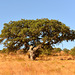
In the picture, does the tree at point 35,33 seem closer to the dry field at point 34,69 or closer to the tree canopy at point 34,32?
the tree canopy at point 34,32

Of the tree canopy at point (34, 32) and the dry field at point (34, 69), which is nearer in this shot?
the dry field at point (34, 69)

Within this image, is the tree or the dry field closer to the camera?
the dry field

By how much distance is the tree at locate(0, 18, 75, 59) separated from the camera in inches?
983

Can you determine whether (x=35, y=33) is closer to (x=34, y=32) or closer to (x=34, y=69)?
(x=34, y=32)

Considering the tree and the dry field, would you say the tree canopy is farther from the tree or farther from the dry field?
the dry field

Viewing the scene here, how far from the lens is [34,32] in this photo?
80.0 feet

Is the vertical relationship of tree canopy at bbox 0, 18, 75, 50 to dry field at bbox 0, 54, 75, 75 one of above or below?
above

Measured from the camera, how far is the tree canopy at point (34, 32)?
24953mm

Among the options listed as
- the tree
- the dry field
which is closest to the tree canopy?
the tree

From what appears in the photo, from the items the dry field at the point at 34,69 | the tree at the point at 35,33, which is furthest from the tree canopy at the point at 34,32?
the dry field at the point at 34,69

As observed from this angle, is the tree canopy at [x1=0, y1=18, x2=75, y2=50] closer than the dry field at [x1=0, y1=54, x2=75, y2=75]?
No

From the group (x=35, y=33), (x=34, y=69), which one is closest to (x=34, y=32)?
(x=35, y=33)

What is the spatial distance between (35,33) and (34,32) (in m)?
0.49

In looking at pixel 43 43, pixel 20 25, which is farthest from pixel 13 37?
pixel 43 43
